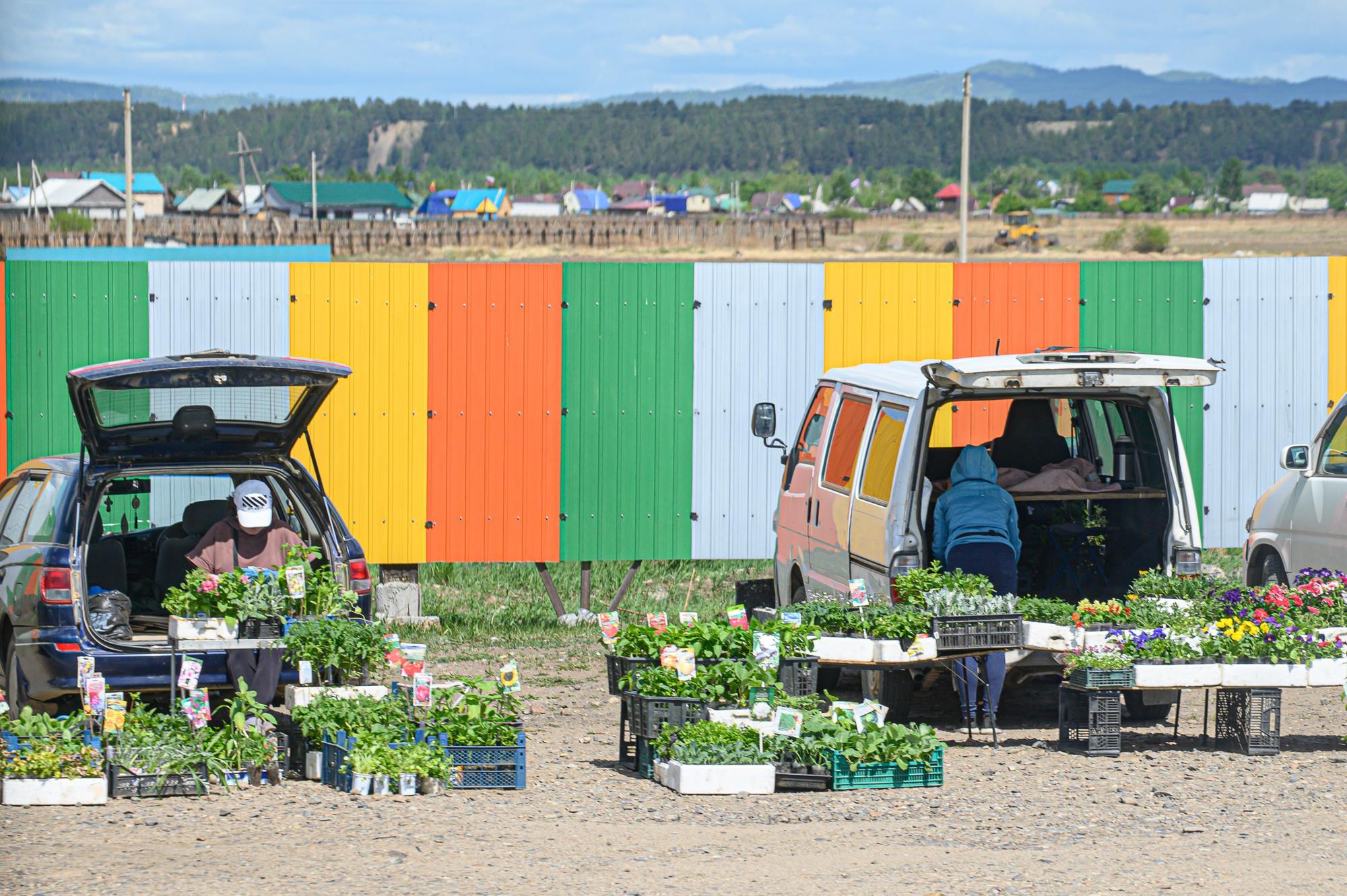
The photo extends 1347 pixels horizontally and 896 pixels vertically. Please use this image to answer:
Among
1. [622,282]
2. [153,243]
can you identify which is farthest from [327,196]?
[622,282]

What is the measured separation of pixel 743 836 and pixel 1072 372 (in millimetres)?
3143

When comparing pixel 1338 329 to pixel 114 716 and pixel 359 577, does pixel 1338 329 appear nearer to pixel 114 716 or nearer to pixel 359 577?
pixel 359 577

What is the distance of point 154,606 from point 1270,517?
6838 millimetres

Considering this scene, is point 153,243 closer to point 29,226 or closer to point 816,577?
point 29,226

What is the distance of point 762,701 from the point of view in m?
7.50

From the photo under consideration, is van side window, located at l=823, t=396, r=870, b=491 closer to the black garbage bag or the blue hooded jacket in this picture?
the blue hooded jacket

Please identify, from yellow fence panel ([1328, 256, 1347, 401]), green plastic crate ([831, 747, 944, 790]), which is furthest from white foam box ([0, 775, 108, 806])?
yellow fence panel ([1328, 256, 1347, 401])

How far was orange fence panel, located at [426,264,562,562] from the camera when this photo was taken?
12445 mm

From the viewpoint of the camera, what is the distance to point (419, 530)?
41.0 feet

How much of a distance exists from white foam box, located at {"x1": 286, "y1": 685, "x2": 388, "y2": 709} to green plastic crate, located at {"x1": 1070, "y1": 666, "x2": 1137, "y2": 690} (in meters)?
3.22

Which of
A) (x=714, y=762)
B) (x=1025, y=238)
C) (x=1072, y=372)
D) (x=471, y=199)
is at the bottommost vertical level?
(x=714, y=762)

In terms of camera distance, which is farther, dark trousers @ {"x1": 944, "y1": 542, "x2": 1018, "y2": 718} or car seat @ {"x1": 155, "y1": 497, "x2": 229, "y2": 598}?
car seat @ {"x1": 155, "y1": 497, "x2": 229, "y2": 598}

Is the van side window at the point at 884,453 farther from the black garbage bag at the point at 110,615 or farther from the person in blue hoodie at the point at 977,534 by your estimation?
the black garbage bag at the point at 110,615

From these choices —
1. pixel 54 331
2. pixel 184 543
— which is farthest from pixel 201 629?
pixel 54 331
